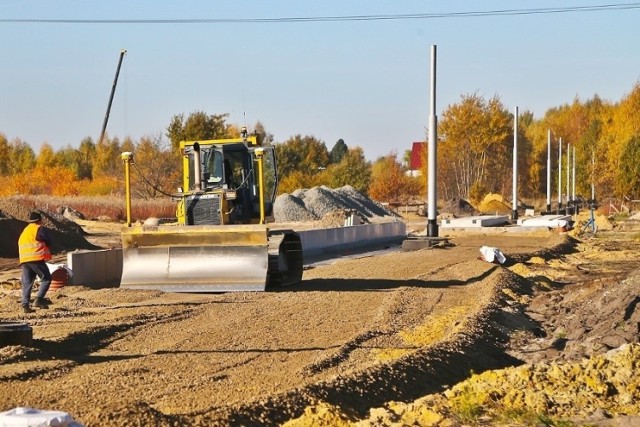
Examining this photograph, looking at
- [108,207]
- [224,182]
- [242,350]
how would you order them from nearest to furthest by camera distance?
[242,350] → [224,182] → [108,207]

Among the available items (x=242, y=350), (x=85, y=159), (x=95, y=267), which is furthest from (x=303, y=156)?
(x=242, y=350)

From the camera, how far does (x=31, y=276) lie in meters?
16.0

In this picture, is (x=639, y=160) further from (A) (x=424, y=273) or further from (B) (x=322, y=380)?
(B) (x=322, y=380)

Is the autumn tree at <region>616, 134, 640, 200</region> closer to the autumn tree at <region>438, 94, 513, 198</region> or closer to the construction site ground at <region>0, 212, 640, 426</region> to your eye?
the autumn tree at <region>438, 94, 513, 198</region>

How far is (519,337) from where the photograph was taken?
14.7 meters

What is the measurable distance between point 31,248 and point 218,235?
3425 mm

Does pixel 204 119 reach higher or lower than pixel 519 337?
higher

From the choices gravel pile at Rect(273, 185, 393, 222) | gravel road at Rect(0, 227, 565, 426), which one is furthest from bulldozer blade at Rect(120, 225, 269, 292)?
gravel pile at Rect(273, 185, 393, 222)

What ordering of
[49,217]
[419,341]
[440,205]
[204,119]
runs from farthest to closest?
[440,205] → [204,119] → [49,217] → [419,341]

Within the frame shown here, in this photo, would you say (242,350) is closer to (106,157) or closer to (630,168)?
(630,168)

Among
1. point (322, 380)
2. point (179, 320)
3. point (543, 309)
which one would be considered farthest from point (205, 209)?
point (322, 380)

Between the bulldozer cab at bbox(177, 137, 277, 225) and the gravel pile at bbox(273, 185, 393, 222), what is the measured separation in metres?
44.2

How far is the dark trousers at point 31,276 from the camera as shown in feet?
51.9

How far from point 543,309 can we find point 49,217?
2332cm
